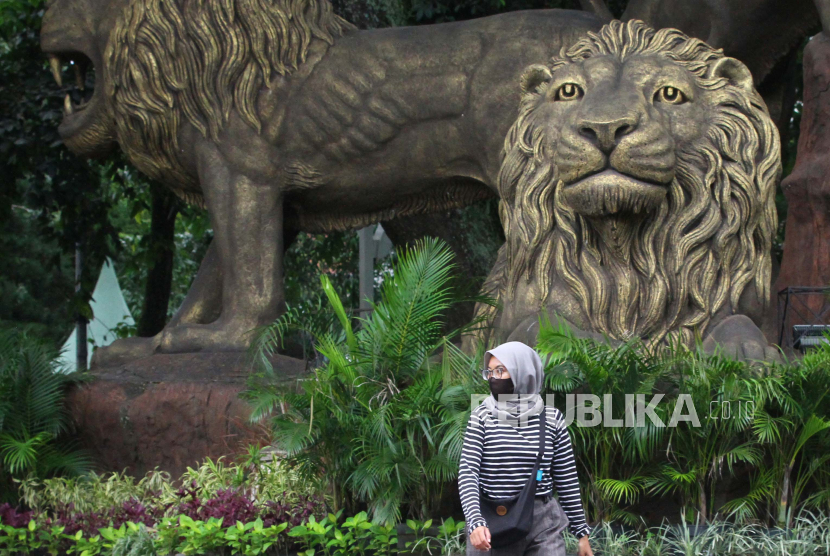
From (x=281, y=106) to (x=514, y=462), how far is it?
4.03 metres

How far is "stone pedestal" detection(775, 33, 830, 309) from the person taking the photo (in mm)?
6840

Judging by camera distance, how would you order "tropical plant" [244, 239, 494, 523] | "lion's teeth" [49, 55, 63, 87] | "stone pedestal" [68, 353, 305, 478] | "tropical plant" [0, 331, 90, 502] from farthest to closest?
"lion's teeth" [49, 55, 63, 87]
"stone pedestal" [68, 353, 305, 478]
"tropical plant" [0, 331, 90, 502]
"tropical plant" [244, 239, 494, 523]

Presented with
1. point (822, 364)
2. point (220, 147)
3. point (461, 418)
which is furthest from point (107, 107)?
point (822, 364)

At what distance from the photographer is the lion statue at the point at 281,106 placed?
7.10 meters

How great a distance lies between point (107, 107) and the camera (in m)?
7.47

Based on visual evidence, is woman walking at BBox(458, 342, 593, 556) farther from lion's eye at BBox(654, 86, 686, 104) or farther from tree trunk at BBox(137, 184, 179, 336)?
tree trunk at BBox(137, 184, 179, 336)

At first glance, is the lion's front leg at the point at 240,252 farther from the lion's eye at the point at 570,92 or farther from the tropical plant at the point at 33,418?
the lion's eye at the point at 570,92

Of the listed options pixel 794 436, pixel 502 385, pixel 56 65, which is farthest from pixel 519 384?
pixel 56 65

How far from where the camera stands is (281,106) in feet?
23.8

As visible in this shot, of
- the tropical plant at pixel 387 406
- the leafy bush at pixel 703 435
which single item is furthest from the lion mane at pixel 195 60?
the leafy bush at pixel 703 435

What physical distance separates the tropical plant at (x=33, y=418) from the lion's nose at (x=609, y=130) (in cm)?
326

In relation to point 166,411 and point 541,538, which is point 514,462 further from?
point 166,411

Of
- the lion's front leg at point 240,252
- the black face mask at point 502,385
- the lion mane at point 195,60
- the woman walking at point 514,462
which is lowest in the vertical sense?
the woman walking at point 514,462

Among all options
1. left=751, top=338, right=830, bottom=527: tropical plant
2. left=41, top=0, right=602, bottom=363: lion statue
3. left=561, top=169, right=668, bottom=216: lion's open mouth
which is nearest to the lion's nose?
left=561, top=169, right=668, bottom=216: lion's open mouth
